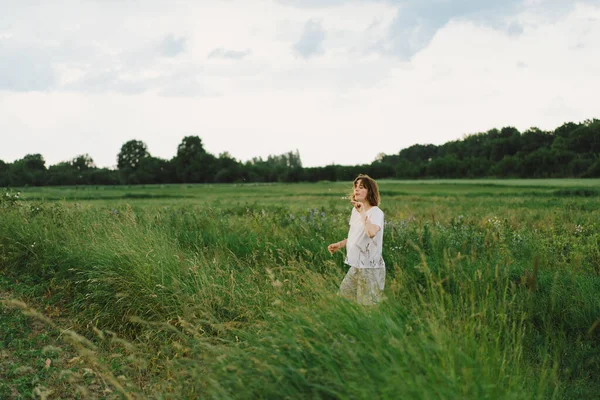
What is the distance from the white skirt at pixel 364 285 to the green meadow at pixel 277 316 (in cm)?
20

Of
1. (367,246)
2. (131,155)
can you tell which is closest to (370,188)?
(367,246)

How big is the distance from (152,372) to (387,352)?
3011 mm

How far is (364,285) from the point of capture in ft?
15.8

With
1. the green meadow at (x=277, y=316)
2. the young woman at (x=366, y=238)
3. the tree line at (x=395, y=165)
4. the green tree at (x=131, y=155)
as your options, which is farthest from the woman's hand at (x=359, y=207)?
the green tree at (x=131, y=155)

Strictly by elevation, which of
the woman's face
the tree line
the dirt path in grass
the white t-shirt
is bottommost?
the dirt path in grass

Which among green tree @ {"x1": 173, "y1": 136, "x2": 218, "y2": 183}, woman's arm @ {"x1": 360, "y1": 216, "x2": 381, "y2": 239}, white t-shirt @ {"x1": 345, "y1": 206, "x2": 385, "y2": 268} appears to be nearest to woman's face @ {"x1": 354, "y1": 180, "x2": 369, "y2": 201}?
white t-shirt @ {"x1": 345, "y1": 206, "x2": 385, "y2": 268}

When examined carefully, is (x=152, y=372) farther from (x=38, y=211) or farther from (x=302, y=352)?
(x=38, y=211)

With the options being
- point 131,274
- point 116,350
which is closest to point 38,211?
point 131,274

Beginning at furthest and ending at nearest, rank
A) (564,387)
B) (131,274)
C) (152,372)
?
(131,274)
(152,372)
(564,387)

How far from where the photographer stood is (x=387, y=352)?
299 centimetres

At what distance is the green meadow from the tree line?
5379 centimetres

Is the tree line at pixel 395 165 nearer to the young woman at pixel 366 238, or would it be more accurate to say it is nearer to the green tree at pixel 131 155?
the green tree at pixel 131 155

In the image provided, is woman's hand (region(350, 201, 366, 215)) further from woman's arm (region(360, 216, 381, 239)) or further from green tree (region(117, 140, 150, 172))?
green tree (region(117, 140, 150, 172))

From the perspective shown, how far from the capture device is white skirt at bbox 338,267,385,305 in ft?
14.8
